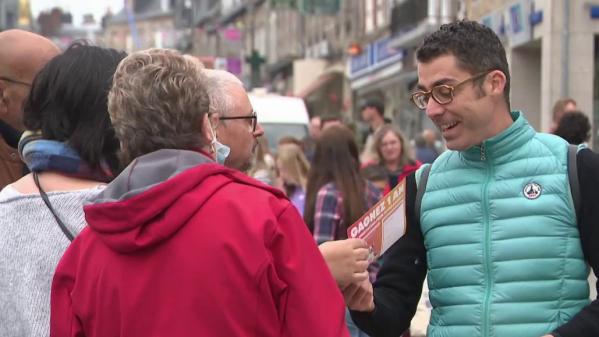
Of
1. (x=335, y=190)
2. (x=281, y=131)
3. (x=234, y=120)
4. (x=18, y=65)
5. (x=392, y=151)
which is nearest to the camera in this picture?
(x=234, y=120)

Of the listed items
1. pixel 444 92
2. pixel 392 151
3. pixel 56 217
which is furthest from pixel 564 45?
pixel 56 217

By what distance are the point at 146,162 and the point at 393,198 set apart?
0.88 meters

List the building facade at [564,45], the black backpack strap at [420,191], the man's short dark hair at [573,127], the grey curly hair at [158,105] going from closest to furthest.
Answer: the grey curly hair at [158,105] < the black backpack strap at [420,191] < the man's short dark hair at [573,127] < the building facade at [564,45]

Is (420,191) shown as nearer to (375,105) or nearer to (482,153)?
(482,153)

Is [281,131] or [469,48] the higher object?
[469,48]

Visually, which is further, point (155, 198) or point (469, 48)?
point (469, 48)

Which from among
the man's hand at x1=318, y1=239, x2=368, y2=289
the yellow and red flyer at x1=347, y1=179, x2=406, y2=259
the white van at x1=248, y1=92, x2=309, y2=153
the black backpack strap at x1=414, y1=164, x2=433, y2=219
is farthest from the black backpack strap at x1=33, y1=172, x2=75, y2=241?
the white van at x1=248, y1=92, x2=309, y2=153

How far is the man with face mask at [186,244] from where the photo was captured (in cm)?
247

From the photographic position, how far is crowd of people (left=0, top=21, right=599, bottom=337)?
2490 millimetres

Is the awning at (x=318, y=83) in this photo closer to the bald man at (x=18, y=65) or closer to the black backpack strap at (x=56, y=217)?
the bald man at (x=18, y=65)

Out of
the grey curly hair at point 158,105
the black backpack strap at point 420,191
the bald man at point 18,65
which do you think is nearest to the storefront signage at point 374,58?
the bald man at point 18,65

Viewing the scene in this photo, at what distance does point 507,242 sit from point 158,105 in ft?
3.86

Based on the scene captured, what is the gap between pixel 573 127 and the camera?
787 cm

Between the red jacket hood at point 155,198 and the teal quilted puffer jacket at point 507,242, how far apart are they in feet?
2.83
